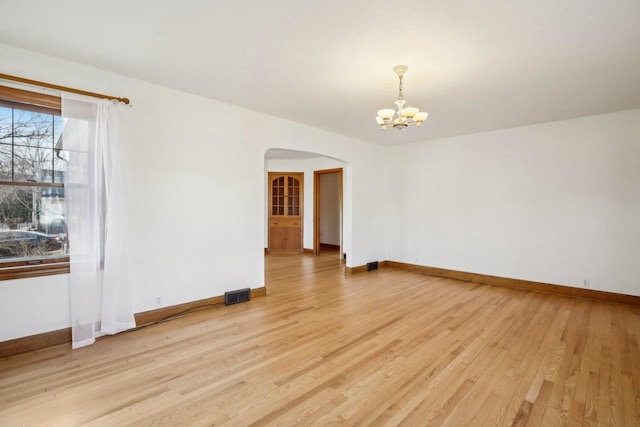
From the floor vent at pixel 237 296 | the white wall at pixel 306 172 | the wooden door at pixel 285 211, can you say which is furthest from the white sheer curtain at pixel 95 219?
the wooden door at pixel 285 211

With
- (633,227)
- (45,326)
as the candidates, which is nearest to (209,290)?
(45,326)

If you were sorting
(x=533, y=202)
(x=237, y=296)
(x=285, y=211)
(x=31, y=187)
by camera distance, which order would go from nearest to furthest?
(x=31, y=187) → (x=237, y=296) → (x=533, y=202) → (x=285, y=211)

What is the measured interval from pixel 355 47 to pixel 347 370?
9.10ft

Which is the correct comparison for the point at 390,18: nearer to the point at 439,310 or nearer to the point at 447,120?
the point at 447,120

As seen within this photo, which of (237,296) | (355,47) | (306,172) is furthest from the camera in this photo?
(306,172)

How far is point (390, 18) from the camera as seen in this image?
7.32ft

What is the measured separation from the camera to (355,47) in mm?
2637

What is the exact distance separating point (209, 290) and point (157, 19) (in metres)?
3.05

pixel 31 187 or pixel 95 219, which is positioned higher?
pixel 31 187

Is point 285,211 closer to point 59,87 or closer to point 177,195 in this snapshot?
point 177,195

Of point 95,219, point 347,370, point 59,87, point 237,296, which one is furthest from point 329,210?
point 59,87

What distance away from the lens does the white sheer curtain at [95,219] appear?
2.92 m

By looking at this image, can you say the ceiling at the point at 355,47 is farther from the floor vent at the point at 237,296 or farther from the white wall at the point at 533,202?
the floor vent at the point at 237,296

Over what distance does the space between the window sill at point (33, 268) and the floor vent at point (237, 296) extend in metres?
1.77
